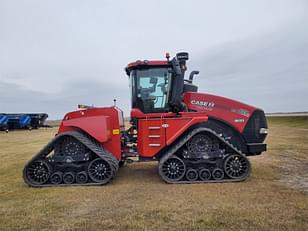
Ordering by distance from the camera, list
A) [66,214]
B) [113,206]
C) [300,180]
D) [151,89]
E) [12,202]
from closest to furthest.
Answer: [66,214] → [113,206] → [12,202] → [300,180] → [151,89]

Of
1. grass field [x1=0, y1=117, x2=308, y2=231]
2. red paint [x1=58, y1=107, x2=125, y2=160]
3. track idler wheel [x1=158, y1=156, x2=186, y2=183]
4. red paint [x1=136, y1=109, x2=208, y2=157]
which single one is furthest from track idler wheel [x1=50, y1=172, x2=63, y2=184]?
track idler wheel [x1=158, y1=156, x2=186, y2=183]

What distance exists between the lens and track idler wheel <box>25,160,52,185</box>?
6590 mm

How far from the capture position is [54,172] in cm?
666

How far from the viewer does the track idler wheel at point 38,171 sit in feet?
21.6

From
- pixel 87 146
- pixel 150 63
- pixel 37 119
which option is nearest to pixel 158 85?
pixel 150 63

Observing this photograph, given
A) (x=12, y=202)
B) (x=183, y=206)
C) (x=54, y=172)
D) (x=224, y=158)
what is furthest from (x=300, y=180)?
(x=12, y=202)

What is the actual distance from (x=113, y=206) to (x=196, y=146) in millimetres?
2756

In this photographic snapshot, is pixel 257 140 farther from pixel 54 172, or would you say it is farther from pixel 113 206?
pixel 54 172

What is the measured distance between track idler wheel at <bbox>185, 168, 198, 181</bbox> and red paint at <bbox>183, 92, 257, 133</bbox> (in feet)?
5.09

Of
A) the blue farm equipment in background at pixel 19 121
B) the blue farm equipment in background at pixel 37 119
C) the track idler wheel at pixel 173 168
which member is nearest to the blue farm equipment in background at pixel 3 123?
the blue farm equipment in background at pixel 19 121

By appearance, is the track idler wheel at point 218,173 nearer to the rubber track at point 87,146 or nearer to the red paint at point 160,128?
the red paint at point 160,128

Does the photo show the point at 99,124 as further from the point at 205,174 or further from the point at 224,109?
the point at 224,109

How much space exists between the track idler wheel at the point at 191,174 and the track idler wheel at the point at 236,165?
2.40ft

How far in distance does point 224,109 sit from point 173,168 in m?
2.08
